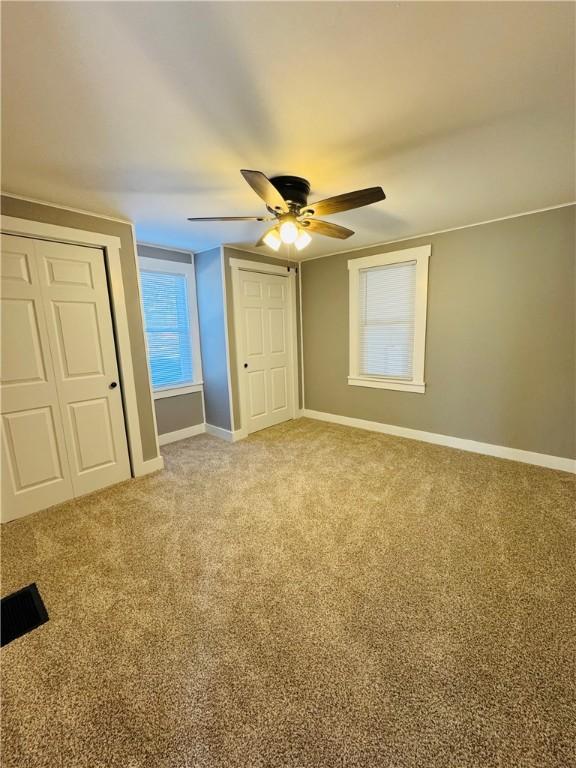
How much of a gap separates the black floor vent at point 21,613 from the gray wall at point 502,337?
3.65 meters

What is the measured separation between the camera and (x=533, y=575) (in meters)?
1.80

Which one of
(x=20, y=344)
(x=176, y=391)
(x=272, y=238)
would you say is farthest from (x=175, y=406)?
(x=272, y=238)

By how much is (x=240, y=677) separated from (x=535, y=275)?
12.1 feet

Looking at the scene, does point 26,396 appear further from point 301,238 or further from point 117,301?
point 301,238

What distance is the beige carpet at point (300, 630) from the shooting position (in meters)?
1.12

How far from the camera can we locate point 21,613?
1648 mm

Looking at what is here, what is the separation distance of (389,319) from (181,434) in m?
3.02

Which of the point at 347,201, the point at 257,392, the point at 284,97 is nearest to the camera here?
the point at 284,97

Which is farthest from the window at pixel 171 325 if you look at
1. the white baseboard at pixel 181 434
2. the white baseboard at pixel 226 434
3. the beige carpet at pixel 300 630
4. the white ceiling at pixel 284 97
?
the beige carpet at pixel 300 630

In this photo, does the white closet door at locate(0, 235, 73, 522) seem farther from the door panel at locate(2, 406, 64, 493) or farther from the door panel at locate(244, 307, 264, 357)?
the door panel at locate(244, 307, 264, 357)

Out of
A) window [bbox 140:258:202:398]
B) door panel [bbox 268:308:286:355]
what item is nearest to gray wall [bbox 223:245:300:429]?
window [bbox 140:258:202:398]

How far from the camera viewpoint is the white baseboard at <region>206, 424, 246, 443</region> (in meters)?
4.02

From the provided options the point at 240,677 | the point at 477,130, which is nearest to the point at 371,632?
the point at 240,677

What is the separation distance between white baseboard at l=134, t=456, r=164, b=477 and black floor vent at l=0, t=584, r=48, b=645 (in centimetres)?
135
